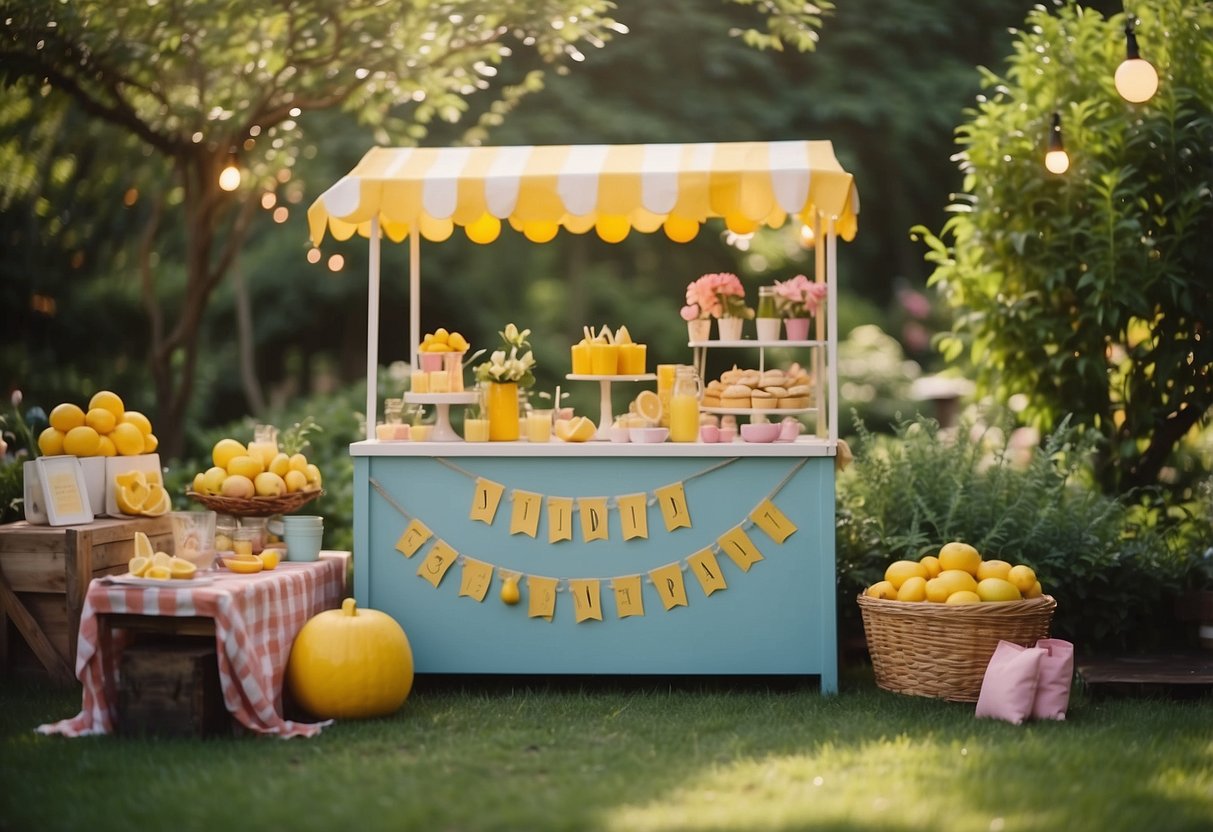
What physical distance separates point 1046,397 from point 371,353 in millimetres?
3526

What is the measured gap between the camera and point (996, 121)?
7.23 meters

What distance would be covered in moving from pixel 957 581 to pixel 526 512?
1737 mm

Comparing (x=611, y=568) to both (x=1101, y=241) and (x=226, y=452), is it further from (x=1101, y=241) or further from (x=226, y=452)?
(x=1101, y=241)

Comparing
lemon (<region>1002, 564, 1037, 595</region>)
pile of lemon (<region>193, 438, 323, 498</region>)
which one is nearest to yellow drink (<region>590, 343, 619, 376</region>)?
pile of lemon (<region>193, 438, 323, 498</region>)

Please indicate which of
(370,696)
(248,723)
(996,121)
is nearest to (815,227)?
(996,121)

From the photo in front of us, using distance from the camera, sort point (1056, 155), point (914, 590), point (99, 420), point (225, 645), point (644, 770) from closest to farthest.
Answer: point (644, 770) → point (225, 645) → point (914, 590) → point (99, 420) → point (1056, 155)

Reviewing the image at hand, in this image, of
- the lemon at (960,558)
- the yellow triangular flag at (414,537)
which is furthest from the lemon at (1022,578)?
the yellow triangular flag at (414,537)

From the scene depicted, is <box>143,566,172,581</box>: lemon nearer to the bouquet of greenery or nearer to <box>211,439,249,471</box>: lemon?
<box>211,439,249,471</box>: lemon

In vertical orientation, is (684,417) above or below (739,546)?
above

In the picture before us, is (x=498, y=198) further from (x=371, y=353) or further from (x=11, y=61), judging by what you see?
(x=11, y=61)

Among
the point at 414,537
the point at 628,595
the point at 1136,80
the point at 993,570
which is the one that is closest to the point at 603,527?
the point at 628,595

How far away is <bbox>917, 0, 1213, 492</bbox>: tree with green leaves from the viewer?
22.2 feet

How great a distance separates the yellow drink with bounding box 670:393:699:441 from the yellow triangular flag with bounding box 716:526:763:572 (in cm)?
42

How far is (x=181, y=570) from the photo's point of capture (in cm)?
509
